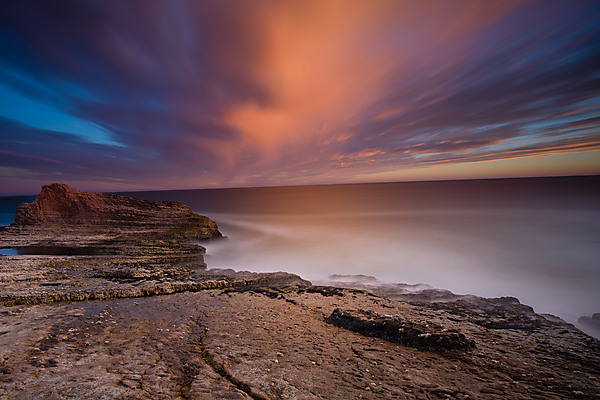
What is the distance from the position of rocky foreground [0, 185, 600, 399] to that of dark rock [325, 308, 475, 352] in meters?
0.02

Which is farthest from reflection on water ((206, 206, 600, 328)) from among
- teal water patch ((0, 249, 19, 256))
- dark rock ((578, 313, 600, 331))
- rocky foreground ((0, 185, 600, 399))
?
teal water patch ((0, 249, 19, 256))

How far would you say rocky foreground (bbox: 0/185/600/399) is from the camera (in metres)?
3.44

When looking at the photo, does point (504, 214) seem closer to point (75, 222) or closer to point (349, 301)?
point (349, 301)

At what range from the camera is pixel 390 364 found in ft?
13.4

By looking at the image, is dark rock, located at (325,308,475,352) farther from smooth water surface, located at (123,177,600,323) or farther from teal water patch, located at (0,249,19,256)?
teal water patch, located at (0,249,19,256)

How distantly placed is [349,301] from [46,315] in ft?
25.7

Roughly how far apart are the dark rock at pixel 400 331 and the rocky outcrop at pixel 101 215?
50.3ft

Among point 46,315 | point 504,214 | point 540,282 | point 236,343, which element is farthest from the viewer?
point 504,214

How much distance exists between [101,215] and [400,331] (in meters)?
22.2

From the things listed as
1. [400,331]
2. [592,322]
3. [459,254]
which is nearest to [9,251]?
[400,331]

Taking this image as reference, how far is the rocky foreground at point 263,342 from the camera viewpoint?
3438 millimetres

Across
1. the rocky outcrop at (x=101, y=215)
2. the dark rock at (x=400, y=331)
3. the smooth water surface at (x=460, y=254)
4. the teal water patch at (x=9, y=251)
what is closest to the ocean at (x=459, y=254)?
the smooth water surface at (x=460, y=254)

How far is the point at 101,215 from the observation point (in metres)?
18.9

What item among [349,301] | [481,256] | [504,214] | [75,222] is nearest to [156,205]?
[75,222]
